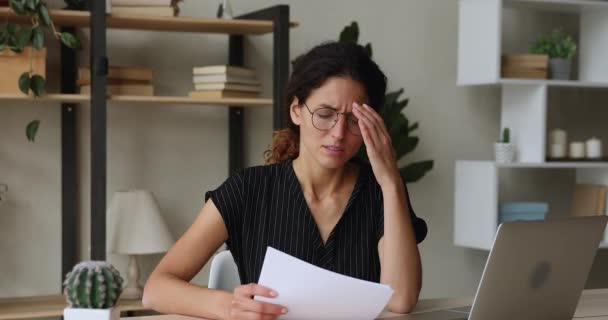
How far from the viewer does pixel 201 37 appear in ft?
12.7

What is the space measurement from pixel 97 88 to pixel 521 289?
6.56 ft

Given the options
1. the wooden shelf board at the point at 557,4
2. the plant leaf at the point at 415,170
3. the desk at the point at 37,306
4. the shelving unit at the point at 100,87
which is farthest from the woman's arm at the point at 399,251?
the wooden shelf board at the point at 557,4

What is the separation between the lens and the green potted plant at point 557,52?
4.11m

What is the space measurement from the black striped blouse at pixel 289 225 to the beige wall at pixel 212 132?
1.62 metres

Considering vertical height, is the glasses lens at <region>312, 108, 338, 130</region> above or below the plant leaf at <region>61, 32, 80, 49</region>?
below

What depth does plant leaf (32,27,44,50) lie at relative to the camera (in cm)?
315

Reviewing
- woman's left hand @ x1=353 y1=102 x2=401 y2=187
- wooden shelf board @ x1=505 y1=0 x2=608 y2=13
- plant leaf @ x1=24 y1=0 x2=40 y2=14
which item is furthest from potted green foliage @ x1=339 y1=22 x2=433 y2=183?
woman's left hand @ x1=353 y1=102 x2=401 y2=187

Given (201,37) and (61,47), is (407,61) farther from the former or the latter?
(61,47)

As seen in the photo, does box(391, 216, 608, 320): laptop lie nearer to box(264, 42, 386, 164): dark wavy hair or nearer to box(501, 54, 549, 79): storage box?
box(264, 42, 386, 164): dark wavy hair

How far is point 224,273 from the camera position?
229 cm

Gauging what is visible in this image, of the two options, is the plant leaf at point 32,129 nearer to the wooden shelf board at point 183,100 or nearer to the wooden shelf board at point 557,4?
the wooden shelf board at point 183,100

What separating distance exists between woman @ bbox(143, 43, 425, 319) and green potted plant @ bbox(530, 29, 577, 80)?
2.09 metres

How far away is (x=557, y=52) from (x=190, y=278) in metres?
2.61

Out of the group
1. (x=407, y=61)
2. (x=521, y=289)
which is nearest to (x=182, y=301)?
(x=521, y=289)
